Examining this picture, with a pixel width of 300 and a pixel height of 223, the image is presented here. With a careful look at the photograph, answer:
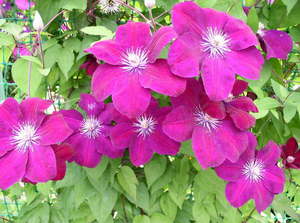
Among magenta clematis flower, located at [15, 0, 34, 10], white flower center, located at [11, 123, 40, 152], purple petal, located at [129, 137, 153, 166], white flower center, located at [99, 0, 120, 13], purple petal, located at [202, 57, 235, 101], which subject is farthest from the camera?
magenta clematis flower, located at [15, 0, 34, 10]

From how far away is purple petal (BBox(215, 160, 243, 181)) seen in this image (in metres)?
0.73

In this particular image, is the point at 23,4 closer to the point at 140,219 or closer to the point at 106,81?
the point at 106,81

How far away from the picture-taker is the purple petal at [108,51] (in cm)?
61

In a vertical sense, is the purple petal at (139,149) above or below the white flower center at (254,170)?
above

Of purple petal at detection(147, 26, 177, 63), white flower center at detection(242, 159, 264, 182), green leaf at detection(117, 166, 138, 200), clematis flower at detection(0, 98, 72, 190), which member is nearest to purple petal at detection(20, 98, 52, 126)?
clematis flower at detection(0, 98, 72, 190)

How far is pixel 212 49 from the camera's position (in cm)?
61

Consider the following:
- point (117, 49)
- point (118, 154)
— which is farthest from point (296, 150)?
point (117, 49)

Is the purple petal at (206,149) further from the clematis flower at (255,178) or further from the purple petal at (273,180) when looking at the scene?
the purple petal at (273,180)

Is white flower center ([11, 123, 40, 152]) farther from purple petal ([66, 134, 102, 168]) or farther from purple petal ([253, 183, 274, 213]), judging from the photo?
purple petal ([253, 183, 274, 213])

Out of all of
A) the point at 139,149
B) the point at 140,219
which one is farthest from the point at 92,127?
the point at 140,219

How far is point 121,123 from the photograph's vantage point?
75cm

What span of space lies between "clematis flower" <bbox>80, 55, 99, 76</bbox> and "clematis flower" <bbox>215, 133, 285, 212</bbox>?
378 mm

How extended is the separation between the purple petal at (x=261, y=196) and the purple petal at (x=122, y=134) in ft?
1.02

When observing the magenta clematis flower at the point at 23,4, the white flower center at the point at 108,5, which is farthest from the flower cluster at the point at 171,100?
the magenta clematis flower at the point at 23,4
